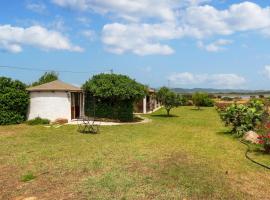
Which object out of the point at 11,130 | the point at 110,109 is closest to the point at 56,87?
the point at 110,109

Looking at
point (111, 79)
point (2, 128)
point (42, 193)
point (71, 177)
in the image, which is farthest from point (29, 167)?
point (111, 79)

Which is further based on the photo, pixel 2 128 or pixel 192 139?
pixel 2 128

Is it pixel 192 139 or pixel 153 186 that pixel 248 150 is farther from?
pixel 153 186

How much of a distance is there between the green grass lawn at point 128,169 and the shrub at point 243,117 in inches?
87.8

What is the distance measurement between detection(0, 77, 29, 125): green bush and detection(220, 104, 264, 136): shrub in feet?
45.0

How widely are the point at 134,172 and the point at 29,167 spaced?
134 inches

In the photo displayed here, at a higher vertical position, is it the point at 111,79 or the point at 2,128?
the point at 111,79

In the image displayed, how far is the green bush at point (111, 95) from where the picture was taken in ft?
87.2

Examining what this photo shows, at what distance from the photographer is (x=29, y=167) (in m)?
11.1

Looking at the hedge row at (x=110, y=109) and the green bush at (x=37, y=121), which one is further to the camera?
the hedge row at (x=110, y=109)

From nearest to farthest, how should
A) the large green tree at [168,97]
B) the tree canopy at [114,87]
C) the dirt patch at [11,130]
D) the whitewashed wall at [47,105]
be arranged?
1. the dirt patch at [11,130]
2. the whitewashed wall at [47,105]
3. the tree canopy at [114,87]
4. the large green tree at [168,97]

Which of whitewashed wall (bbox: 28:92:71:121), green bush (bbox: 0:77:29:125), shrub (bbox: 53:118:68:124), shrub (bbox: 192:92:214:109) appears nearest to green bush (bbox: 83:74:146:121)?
whitewashed wall (bbox: 28:92:71:121)

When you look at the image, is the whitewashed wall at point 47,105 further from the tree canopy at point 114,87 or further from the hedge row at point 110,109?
the hedge row at point 110,109

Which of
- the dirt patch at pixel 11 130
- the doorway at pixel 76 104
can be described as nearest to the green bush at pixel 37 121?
the dirt patch at pixel 11 130
